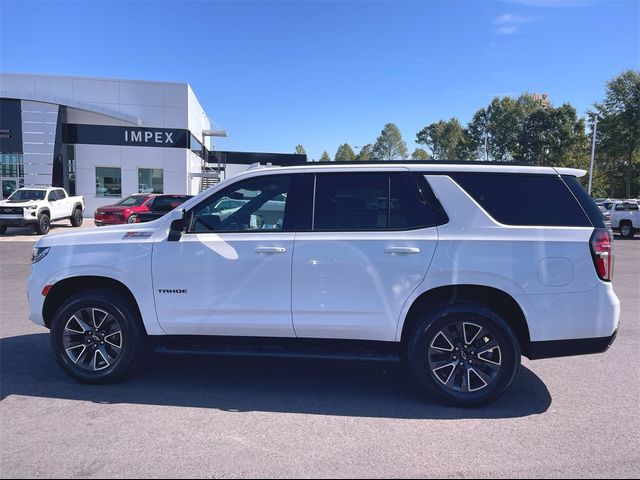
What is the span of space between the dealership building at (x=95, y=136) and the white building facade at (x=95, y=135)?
50 millimetres

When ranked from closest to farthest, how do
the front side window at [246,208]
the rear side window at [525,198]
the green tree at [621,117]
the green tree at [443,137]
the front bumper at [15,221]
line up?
the rear side window at [525,198] < the front side window at [246,208] < the front bumper at [15,221] < the green tree at [621,117] < the green tree at [443,137]

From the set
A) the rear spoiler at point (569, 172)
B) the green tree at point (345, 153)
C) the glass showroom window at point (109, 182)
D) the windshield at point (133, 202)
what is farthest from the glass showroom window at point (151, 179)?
the green tree at point (345, 153)

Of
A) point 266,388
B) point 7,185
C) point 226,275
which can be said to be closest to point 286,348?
point 266,388

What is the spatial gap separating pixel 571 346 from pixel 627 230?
2354 cm

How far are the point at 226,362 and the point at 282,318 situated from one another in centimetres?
139

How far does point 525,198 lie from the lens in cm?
406

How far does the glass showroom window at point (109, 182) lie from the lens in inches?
1134

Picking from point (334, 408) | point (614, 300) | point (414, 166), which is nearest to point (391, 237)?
point (414, 166)

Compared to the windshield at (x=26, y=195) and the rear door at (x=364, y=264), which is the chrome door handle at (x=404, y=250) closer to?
the rear door at (x=364, y=264)

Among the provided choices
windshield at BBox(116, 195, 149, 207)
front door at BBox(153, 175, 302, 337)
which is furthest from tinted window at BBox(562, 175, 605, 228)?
windshield at BBox(116, 195, 149, 207)

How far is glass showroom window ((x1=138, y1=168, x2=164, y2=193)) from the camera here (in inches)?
1153

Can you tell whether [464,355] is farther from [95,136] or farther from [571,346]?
[95,136]

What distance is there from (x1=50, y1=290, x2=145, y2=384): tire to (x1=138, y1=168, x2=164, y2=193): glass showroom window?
1035 inches

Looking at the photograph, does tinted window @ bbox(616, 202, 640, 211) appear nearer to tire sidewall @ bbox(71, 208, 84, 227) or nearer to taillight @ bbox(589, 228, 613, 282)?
taillight @ bbox(589, 228, 613, 282)
